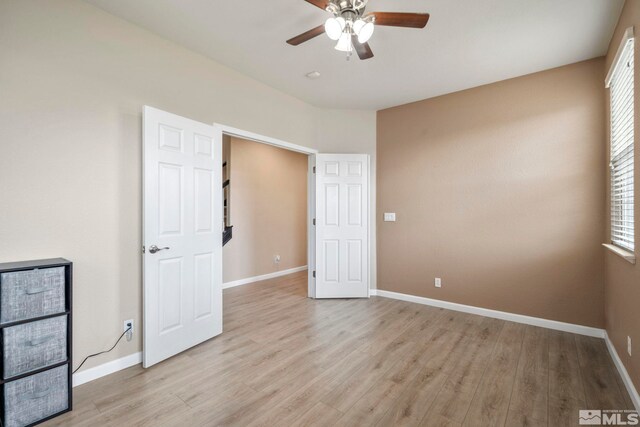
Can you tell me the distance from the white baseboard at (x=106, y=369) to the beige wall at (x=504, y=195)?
10.5ft

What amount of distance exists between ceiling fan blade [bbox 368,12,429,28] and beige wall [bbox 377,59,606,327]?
7.11 feet

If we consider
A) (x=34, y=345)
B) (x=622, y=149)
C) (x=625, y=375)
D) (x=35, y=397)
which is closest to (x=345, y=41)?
(x=622, y=149)

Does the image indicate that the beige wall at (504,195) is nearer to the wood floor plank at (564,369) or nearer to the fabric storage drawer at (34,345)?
the wood floor plank at (564,369)

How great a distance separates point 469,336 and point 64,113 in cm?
400

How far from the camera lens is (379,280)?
441cm

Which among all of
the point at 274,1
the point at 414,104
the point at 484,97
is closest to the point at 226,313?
the point at 274,1

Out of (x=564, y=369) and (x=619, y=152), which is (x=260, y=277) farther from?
(x=619, y=152)

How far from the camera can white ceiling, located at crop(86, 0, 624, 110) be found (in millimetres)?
2193

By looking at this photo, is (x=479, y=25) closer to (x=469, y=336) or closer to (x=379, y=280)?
(x=469, y=336)

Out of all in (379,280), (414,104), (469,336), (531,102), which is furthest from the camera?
(379,280)

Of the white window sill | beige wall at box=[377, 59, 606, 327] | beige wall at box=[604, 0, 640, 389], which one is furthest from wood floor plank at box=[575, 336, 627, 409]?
the white window sill

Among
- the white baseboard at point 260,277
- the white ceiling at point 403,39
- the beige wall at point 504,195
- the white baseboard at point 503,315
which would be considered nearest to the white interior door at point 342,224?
the beige wall at point 504,195

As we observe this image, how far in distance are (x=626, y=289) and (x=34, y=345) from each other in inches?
158

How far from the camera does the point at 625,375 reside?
83.3 inches
